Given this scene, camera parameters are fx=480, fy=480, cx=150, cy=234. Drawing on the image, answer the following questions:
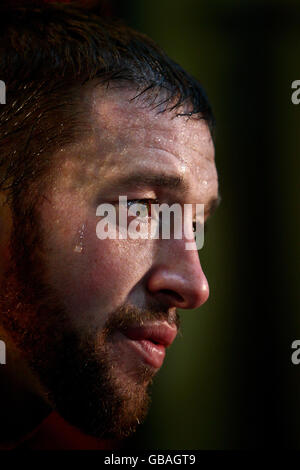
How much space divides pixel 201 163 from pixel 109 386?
65 centimetres

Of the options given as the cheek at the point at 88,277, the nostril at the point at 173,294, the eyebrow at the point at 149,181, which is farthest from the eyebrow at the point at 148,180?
the nostril at the point at 173,294

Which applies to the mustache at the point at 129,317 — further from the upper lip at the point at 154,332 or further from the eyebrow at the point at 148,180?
the eyebrow at the point at 148,180

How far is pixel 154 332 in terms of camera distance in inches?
49.4

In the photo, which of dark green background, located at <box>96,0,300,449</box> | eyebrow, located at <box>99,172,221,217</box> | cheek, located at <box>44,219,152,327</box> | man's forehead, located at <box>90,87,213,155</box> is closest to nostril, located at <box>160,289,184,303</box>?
cheek, located at <box>44,219,152,327</box>

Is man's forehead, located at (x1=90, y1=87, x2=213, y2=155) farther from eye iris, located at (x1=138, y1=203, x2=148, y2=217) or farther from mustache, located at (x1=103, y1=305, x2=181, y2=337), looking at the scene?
mustache, located at (x1=103, y1=305, x2=181, y2=337)

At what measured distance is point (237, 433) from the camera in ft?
7.04

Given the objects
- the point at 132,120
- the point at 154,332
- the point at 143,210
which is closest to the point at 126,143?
the point at 132,120

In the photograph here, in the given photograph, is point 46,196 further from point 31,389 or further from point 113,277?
point 31,389

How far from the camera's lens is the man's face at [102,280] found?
3.89 feet

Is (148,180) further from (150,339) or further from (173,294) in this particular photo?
(150,339)

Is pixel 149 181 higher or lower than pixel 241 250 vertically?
higher

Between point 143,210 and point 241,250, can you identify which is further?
point 241,250

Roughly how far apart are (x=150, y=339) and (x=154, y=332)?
33 mm
